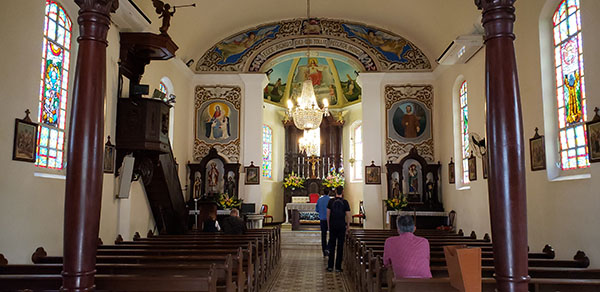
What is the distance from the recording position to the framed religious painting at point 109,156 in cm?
934

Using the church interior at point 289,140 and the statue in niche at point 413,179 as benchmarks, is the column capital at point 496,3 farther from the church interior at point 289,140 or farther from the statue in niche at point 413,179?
the statue in niche at point 413,179

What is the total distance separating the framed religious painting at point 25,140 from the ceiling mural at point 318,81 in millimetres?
13818

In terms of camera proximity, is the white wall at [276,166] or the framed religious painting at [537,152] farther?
the white wall at [276,166]

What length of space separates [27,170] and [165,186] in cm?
469

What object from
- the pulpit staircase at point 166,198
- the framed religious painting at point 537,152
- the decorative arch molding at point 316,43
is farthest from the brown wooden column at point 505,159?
the decorative arch molding at point 316,43

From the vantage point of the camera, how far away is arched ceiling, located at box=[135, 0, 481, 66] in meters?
12.9

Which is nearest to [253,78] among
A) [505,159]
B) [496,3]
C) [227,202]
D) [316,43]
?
[316,43]

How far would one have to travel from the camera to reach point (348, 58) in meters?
16.4

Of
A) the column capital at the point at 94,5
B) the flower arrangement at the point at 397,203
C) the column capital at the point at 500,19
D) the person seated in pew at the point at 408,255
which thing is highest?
the column capital at the point at 94,5

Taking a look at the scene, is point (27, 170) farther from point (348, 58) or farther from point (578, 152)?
point (348, 58)

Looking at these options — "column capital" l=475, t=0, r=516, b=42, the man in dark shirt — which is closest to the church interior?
"column capital" l=475, t=0, r=516, b=42

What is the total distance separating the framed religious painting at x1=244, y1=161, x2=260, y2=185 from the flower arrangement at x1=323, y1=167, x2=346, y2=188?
515 cm

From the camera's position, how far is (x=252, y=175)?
51.6 ft

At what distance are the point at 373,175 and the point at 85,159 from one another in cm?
1259
